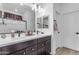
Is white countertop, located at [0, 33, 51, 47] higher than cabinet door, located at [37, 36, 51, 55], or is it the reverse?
white countertop, located at [0, 33, 51, 47]

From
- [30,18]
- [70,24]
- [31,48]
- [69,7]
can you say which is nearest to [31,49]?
[31,48]

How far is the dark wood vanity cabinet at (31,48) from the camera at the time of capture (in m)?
1.10

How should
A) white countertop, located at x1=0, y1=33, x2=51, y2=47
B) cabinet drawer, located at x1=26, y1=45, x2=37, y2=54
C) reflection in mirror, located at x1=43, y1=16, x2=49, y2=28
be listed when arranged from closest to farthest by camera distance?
white countertop, located at x1=0, y1=33, x2=51, y2=47
cabinet drawer, located at x1=26, y1=45, x2=37, y2=54
reflection in mirror, located at x1=43, y1=16, x2=49, y2=28

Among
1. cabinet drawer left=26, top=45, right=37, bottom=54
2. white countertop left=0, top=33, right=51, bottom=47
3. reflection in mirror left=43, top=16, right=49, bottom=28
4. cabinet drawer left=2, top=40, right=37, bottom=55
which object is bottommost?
cabinet drawer left=26, top=45, right=37, bottom=54

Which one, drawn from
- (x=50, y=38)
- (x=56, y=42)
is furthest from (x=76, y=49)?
(x=50, y=38)

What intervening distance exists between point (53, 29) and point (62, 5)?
38 cm

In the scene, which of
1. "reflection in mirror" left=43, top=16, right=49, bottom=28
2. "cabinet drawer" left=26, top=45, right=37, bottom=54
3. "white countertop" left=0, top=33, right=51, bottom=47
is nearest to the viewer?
"white countertop" left=0, top=33, right=51, bottom=47

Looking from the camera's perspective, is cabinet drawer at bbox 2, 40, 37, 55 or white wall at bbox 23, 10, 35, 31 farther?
white wall at bbox 23, 10, 35, 31

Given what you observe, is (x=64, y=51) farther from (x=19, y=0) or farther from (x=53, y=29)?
(x=19, y=0)

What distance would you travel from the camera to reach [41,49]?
1326mm

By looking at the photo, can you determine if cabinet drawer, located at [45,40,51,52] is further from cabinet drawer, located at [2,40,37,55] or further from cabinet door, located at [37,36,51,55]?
cabinet drawer, located at [2,40,37,55]

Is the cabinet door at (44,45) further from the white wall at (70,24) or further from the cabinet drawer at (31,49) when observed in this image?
Result: the white wall at (70,24)

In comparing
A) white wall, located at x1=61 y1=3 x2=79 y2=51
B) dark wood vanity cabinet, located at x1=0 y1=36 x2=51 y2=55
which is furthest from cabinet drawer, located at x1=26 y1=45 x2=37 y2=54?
white wall, located at x1=61 y1=3 x2=79 y2=51

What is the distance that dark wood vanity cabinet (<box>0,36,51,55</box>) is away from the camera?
110 centimetres
